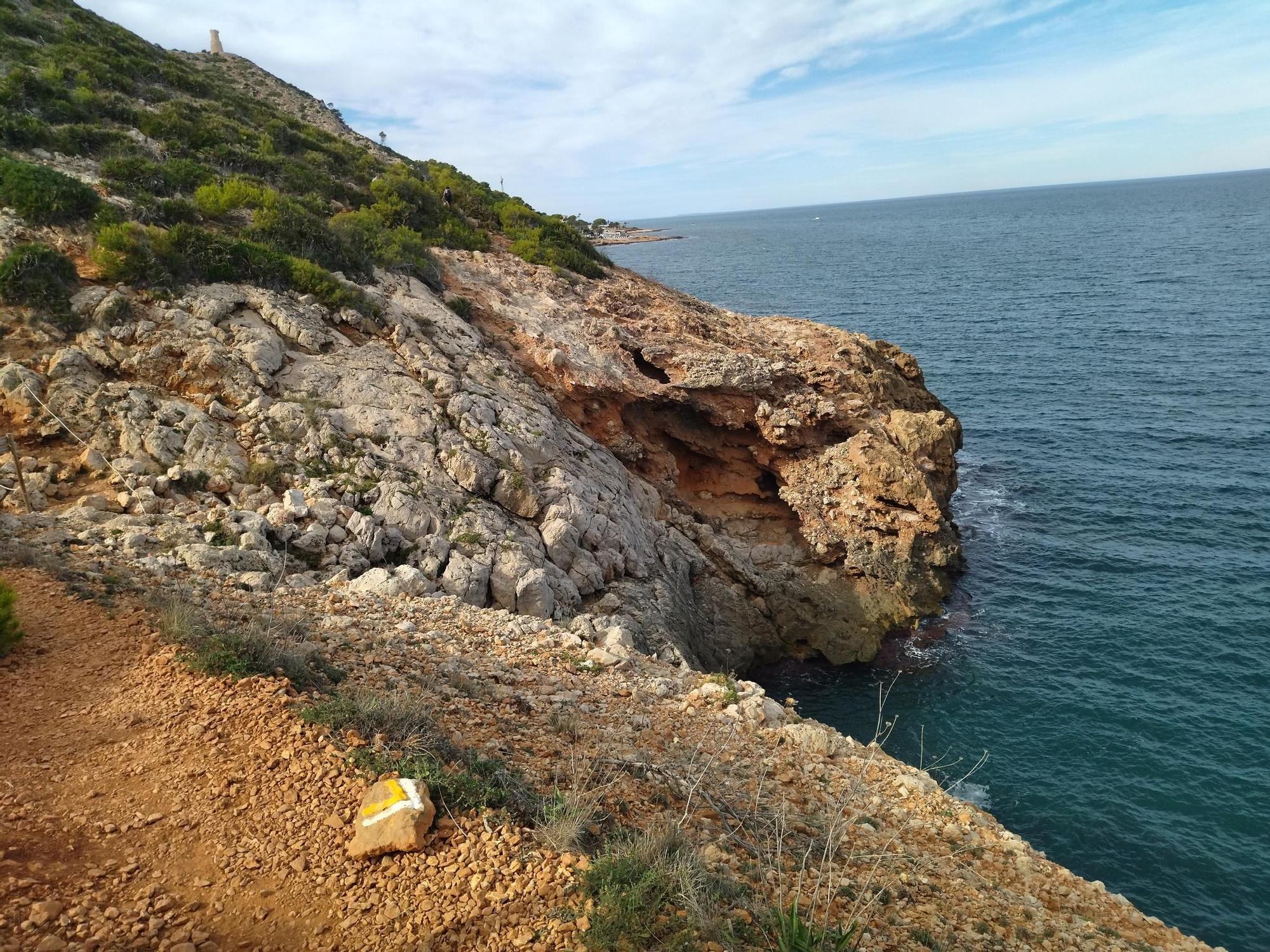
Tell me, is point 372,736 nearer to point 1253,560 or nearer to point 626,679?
point 626,679

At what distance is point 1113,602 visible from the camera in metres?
23.2

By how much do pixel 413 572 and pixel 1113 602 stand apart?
22.8 m

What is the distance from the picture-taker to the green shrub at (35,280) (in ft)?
44.2

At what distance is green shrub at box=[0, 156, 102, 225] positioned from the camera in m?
15.0

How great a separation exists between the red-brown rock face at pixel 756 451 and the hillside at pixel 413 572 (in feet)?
0.49

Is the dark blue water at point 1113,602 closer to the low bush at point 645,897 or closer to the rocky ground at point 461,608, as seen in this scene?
the rocky ground at point 461,608

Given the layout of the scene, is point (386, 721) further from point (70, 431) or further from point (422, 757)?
point (70, 431)

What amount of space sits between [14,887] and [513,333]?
20241mm

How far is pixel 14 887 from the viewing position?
4539 millimetres

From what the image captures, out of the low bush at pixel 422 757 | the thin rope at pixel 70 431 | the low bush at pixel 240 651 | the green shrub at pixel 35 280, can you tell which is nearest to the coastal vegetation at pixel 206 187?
the green shrub at pixel 35 280

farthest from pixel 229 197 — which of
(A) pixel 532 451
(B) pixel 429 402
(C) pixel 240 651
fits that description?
(C) pixel 240 651

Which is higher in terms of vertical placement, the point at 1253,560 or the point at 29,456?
the point at 29,456

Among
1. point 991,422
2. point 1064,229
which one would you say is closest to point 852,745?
point 991,422

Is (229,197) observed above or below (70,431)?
above
